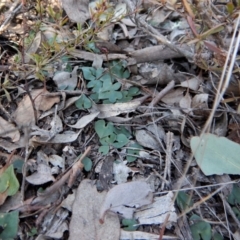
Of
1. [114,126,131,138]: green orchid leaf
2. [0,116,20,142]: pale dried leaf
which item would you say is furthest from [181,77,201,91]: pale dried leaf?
[0,116,20,142]: pale dried leaf

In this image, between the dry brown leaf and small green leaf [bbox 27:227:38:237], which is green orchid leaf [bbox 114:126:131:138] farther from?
small green leaf [bbox 27:227:38:237]

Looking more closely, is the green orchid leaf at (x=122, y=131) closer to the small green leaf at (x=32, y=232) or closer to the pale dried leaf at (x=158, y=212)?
the pale dried leaf at (x=158, y=212)

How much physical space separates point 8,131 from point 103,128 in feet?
1.03

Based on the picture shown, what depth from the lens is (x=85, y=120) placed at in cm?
142

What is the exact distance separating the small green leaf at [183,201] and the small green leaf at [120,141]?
9.5 inches

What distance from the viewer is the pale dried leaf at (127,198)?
4.07ft

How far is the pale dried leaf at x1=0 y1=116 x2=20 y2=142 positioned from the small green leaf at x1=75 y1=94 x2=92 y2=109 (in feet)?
0.74

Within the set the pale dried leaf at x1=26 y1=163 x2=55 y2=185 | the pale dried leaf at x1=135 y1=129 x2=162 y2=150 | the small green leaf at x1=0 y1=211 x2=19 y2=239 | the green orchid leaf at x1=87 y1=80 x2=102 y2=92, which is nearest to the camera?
the small green leaf at x1=0 y1=211 x2=19 y2=239

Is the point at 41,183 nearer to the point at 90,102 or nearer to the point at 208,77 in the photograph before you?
the point at 90,102

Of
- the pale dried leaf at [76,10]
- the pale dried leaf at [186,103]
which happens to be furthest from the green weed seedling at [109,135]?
the pale dried leaf at [76,10]

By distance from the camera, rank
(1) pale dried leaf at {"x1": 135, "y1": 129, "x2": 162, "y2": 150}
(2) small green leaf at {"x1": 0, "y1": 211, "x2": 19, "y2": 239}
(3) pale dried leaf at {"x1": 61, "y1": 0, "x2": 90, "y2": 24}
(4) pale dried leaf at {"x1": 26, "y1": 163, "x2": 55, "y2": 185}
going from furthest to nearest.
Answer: (3) pale dried leaf at {"x1": 61, "y1": 0, "x2": 90, "y2": 24}, (1) pale dried leaf at {"x1": 135, "y1": 129, "x2": 162, "y2": 150}, (4) pale dried leaf at {"x1": 26, "y1": 163, "x2": 55, "y2": 185}, (2) small green leaf at {"x1": 0, "y1": 211, "x2": 19, "y2": 239}

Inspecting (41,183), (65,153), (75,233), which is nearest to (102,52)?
(65,153)

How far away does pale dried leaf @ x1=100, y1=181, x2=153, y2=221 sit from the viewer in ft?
4.07

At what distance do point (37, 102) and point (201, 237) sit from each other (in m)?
0.70
